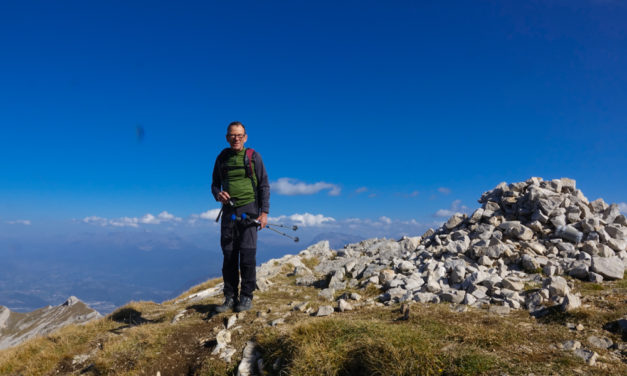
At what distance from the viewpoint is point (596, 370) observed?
418cm

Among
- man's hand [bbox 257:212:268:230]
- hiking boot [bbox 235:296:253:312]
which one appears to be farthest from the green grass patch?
man's hand [bbox 257:212:268:230]

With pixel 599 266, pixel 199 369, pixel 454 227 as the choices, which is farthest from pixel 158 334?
pixel 454 227

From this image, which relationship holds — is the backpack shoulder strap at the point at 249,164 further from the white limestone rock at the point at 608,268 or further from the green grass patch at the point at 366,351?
the white limestone rock at the point at 608,268

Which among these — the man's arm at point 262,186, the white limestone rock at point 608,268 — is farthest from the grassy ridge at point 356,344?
the man's arm at point 262,186

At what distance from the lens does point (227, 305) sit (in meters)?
8.96

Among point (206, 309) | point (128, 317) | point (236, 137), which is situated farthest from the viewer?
point (128, 317)

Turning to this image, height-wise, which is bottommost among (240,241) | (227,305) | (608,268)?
(227,305)

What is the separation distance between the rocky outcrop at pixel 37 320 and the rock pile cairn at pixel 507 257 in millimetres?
49397

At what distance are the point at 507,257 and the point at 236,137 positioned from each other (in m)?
10.9

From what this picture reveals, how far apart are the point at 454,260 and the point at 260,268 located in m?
10.3

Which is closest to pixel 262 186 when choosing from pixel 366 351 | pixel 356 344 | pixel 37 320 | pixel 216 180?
pixel 216 180

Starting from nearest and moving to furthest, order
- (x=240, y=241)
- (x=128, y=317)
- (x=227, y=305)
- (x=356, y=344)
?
1. (x=356, y=344)
2. (x=240, y=241)
3. (x=227, y=305)
4. (x=128, y=317)

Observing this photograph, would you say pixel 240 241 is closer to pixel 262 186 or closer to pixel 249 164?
pixel 262 186

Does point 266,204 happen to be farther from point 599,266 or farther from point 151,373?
point 599,266
